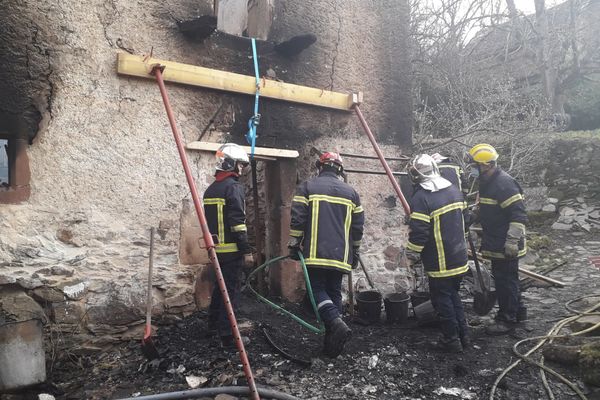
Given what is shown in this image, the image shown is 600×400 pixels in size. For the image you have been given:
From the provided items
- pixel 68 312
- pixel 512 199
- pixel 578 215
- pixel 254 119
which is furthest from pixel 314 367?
pixel 578 215

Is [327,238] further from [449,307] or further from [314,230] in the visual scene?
[449,307]

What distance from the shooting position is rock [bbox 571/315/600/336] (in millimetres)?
4016

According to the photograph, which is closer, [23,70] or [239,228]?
[23,70]

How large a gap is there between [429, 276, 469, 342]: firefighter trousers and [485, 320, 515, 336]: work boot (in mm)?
545

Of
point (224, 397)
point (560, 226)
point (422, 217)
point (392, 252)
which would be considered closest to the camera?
point (224, 397)

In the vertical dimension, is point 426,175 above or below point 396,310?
above

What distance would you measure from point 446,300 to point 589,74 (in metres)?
12.2

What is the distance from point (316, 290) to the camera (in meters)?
3.99

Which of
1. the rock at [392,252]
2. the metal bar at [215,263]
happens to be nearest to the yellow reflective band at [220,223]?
the metal bar at [215,263]

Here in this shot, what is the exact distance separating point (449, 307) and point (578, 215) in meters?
7.03

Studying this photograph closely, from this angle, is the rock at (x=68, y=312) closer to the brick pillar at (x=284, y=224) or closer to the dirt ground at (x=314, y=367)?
the dirt ground at (x=314, y=367)

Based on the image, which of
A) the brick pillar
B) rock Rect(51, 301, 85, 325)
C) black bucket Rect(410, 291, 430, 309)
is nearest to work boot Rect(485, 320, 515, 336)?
black bucket Rect(410, 291, 430, 309)

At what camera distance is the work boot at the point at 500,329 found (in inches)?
177

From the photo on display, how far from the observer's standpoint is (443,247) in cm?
404
